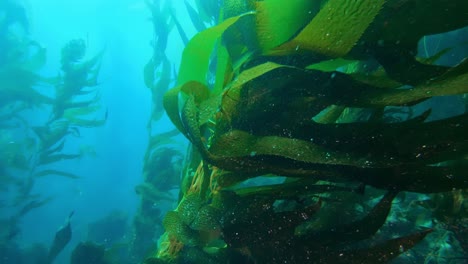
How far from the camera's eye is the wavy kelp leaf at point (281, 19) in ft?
4.29

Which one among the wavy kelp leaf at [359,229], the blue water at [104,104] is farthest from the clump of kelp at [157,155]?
the blue water at [104,104]

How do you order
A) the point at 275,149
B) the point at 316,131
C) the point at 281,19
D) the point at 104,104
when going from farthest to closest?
the point at 104,104 → the point at 281,19 → the point at 316,131 → the point at 275,149

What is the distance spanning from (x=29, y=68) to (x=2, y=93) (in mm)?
892

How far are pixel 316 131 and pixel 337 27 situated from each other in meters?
0.39

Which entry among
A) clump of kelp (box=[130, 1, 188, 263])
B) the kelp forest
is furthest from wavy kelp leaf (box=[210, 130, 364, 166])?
clump of kelp (box=[130, 1, 188, 263])

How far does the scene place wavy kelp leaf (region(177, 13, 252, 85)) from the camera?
1.38m

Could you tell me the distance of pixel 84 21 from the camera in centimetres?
4547

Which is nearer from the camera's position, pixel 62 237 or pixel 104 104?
pixel 62 237

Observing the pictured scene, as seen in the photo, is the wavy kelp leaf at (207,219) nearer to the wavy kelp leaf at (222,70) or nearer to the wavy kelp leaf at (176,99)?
the wavy kelp leaf at (176,99)

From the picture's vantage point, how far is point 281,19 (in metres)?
1.32

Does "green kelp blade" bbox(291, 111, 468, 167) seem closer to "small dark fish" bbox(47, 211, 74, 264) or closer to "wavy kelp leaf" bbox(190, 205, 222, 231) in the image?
"wavy kelp leaf" bbox(190, 205, 222, 231)

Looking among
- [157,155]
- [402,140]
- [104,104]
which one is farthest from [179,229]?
[104,104]

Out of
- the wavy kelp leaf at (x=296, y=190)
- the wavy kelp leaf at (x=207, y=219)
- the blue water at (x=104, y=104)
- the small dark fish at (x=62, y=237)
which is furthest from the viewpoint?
the blue water at (x=104, y=104)

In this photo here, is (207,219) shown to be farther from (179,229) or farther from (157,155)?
(157,155)
